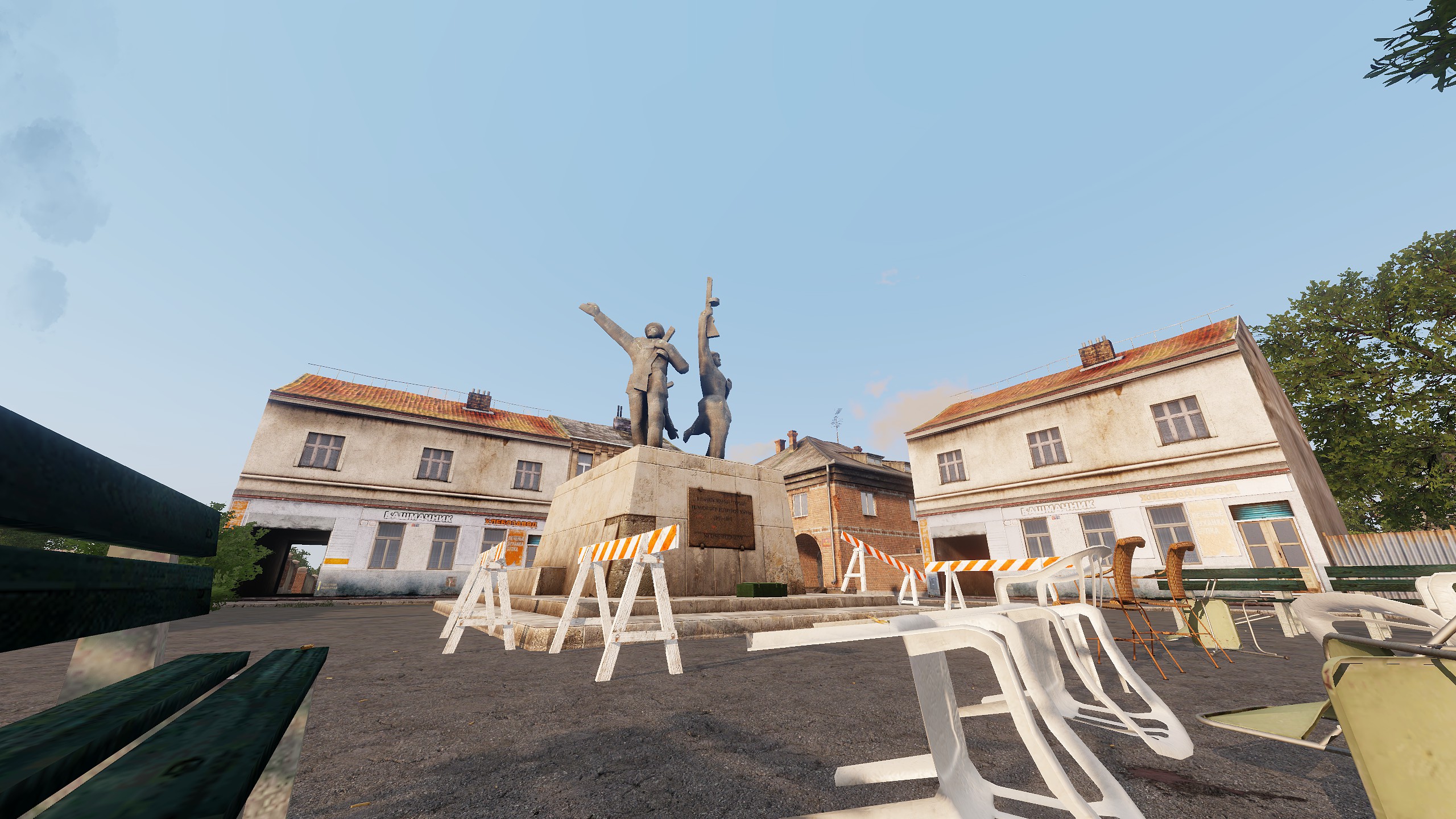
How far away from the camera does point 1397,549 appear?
13.2 meters

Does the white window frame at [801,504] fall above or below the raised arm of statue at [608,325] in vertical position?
below

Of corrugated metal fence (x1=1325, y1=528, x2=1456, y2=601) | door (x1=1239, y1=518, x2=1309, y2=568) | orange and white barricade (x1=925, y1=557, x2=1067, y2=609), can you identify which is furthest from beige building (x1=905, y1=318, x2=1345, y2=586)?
orange and white barricade (x1=925, y1=557, x2=1067, y2=609)

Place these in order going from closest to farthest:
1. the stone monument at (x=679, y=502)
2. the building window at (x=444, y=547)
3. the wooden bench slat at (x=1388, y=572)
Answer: the wooden bench slat at (x=1388, y=572) < the stone monument at (x=679, y=502) < the building window at (x=444, y=547)

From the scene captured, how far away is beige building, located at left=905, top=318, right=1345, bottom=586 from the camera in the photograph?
14945 millimetres

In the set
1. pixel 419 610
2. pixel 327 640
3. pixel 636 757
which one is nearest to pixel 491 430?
pixel 419 610

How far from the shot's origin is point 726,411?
11.7 metres

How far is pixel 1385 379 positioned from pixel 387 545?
3580 centimetres

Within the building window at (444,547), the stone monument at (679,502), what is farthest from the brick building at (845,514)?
the building window at (444,547)

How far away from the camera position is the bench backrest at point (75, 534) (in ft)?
2.42

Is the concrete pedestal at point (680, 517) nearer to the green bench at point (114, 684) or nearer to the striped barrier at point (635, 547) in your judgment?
the striped barrier at point (635, 547)

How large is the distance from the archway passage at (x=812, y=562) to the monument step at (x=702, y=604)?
1422cm

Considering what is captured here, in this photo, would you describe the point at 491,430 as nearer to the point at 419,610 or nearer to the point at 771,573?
the point at 419,610

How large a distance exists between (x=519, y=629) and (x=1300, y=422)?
29029 millimetres

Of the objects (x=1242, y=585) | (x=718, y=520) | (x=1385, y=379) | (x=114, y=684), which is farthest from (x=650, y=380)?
(x=1385, y=379)
